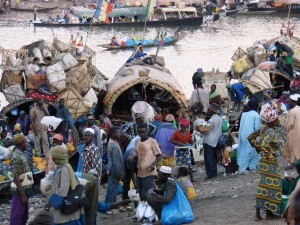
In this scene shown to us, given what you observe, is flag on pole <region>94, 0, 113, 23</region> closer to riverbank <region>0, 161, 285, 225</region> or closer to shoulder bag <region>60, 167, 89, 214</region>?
riverbank <region>0, 161, 285, 225</region>

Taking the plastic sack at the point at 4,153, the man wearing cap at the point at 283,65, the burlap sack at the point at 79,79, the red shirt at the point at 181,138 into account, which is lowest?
the plastic sack at the point at 4,153

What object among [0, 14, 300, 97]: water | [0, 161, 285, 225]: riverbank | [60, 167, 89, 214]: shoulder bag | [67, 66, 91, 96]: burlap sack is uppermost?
[60, 167, 89, 214]: shoulder bag

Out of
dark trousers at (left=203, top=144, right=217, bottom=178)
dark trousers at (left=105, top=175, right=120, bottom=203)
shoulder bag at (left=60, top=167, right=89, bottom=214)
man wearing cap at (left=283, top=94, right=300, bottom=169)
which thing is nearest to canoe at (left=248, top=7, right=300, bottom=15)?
dark trousers at (left=203, top=144, right=217, bottom=178)

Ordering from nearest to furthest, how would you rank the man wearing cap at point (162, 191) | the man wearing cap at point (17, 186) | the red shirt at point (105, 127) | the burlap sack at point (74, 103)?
1. the man wearing cap at point (162, 191)
2. the man wearing cap at point (17, 186)
3. the red shirt at point (105, 127)
4. the burlap sack at point (74, 103)

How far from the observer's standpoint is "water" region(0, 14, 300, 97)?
31.5 meters

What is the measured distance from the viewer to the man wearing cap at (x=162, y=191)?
7.89m

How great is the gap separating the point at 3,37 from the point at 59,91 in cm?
2739

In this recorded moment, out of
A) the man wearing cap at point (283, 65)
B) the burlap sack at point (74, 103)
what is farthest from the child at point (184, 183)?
the man wearing cap at point (283, 65)

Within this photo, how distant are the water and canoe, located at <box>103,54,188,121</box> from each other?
8.16 meters

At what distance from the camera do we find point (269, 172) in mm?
7762

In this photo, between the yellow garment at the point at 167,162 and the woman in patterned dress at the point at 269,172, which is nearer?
the woman in patterned dress at the point at 269,172

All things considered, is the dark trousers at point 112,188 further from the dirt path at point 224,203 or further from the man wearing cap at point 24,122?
the man wearing cap at point 24,122

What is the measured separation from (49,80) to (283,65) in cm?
469

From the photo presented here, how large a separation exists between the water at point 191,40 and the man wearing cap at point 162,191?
52.7 feet
